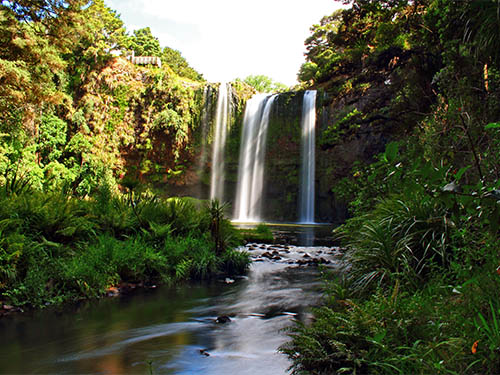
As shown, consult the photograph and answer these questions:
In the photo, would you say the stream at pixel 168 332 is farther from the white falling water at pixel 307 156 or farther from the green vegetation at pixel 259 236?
the white falling water at pixel 307 156

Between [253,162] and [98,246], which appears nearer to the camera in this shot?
[98,246]

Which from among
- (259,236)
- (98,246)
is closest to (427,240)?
(98,246)

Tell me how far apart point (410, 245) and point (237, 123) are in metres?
25.7

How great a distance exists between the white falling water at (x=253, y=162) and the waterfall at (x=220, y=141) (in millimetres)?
1733

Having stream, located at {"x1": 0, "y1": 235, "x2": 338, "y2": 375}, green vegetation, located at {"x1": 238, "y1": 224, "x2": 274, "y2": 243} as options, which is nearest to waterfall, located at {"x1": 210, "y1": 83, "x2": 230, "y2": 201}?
green vegetation, located at {"x1": 238, "y1": 224, "x2": 274, "y2": 243}

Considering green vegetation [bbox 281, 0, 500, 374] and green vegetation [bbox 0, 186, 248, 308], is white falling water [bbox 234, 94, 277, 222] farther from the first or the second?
green vegetation [bbox 0, 186, 248, 308]

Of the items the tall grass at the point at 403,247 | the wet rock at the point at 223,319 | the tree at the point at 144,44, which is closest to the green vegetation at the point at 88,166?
the tree at the point at 144,44

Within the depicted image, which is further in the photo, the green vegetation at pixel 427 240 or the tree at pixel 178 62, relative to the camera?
the tree at pixel 178 62

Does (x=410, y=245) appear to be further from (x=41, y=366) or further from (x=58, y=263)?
(x=58, y=263)

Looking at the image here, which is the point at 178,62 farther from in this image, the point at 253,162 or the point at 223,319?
the point at 223,319

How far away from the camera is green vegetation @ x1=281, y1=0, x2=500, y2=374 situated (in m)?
2.46

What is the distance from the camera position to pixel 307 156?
28172 millimetres

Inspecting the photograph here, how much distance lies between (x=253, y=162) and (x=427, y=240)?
2449cm

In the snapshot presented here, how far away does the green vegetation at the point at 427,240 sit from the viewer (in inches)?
96.8
